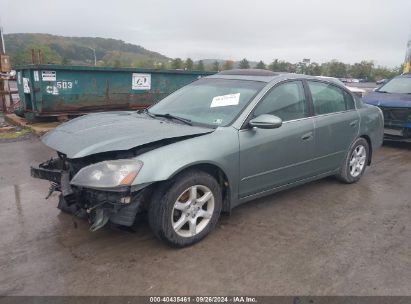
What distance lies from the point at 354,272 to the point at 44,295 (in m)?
2.37

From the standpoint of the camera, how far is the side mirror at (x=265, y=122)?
11.9 ft

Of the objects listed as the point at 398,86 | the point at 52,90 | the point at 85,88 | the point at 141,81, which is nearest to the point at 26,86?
the point at 52,90

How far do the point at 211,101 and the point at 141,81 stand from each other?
6725 mm

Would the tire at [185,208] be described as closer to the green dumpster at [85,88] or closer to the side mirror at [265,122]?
the side mirror at [265,122]

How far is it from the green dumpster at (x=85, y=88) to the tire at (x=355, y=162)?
6570 millimetres

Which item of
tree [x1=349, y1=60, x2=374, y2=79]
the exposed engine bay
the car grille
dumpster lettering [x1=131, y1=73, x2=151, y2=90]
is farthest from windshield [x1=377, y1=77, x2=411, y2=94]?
tree [x1=349, y1=60, x2=374, y2=79]

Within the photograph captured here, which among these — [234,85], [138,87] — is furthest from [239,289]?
[138,87]

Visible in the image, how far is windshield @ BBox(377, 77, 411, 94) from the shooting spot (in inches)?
341

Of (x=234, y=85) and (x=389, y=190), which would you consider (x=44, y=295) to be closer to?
(x=234, y=85)

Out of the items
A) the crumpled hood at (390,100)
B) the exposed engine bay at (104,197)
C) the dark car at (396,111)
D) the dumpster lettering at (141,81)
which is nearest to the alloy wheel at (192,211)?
the exposed engine bay at (104,197)

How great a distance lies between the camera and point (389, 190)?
17.0 feet

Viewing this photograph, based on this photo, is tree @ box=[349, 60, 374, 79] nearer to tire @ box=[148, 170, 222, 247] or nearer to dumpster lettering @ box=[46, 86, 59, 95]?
dumpster lettering @ box=[46, 86, 59, 95]

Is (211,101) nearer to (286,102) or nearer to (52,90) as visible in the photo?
Answer: (286,102)

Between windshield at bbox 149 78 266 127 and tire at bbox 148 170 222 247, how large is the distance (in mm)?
669
